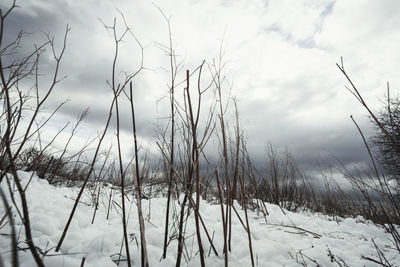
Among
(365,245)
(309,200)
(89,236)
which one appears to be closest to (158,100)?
(89,236)

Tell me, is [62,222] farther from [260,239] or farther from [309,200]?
[309,200]

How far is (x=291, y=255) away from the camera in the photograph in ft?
4.34

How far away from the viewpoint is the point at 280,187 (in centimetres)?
443

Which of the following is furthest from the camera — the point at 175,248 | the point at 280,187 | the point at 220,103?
the point at 280,187

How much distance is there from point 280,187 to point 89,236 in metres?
3.94

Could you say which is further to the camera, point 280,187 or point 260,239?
→ point 280,187

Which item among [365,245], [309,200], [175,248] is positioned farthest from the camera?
[309,200]

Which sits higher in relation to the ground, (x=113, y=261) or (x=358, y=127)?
(x=358, y=127)

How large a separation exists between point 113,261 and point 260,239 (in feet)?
3.51

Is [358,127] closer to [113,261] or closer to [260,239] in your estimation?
[260,239]

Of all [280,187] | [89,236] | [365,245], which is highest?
[280,187]

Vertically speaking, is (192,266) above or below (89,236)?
below

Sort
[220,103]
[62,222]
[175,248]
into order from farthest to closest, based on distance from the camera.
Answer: [62,222]
[175,248]
[220,103]

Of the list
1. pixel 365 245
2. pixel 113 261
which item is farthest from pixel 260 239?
pixel 113 261
